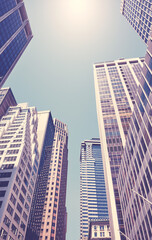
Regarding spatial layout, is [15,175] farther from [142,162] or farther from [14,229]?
[142,162]

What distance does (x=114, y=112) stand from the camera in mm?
96938

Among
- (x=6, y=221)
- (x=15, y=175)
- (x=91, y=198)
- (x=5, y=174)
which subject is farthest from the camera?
(x=91, y=198)

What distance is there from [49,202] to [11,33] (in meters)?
107

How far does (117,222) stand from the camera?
58.4m

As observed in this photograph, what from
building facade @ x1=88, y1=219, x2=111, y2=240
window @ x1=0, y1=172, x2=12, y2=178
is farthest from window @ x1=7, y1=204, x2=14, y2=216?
building facade @ x1=88, y1=219, x2=111, y2=240

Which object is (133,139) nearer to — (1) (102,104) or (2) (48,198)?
(1) (102,104)

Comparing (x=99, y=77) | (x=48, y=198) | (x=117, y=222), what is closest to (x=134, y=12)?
(x=99, y=77)

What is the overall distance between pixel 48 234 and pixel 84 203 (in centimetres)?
6638

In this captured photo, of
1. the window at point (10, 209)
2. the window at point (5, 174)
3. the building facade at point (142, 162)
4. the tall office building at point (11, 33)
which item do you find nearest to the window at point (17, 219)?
the window at point (10, 209)

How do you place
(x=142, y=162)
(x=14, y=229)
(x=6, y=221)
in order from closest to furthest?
(x=142, y=162) < (x=6, y=221) < (x=14, y=229)

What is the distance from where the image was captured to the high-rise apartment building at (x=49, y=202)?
107m

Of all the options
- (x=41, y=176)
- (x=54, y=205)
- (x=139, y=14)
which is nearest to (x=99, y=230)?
(x=54, y=205)

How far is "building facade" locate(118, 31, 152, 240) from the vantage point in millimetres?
33281

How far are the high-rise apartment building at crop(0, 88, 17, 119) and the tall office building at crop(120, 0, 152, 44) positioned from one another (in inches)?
3919
